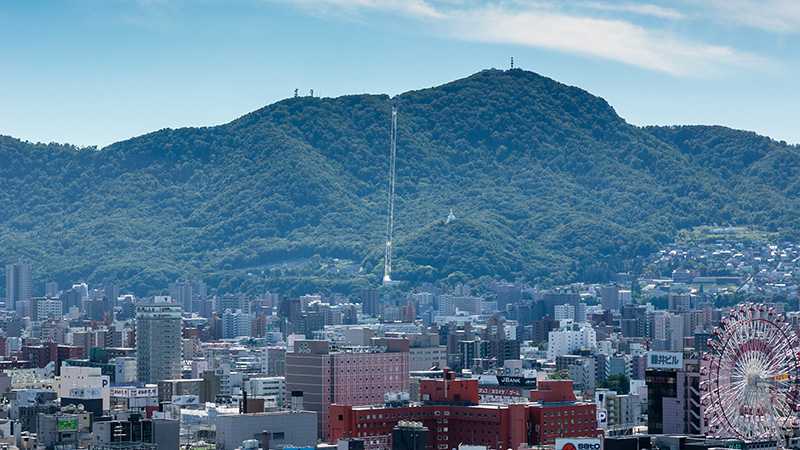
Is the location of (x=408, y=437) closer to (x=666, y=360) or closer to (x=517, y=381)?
(x=666, y=360)

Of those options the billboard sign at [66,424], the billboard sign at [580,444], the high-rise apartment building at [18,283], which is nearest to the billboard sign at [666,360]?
the billboard sign at [66,424]

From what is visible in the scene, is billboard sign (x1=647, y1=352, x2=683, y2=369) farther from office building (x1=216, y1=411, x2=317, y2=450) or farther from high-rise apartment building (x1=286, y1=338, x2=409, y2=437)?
high-rise apartment building (x1=286, y1=338, x2=409, y2=437)

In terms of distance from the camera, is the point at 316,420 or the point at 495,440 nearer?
the point at 495,440

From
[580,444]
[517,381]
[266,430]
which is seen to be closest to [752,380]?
[580,444]

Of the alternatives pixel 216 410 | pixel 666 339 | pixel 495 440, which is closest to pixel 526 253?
pixel 666 339

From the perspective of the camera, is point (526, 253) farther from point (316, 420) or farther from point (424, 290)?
point (316, 420)

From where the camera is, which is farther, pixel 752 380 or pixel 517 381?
pixel 517 381

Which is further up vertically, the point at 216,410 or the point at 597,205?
the point at 597,205
